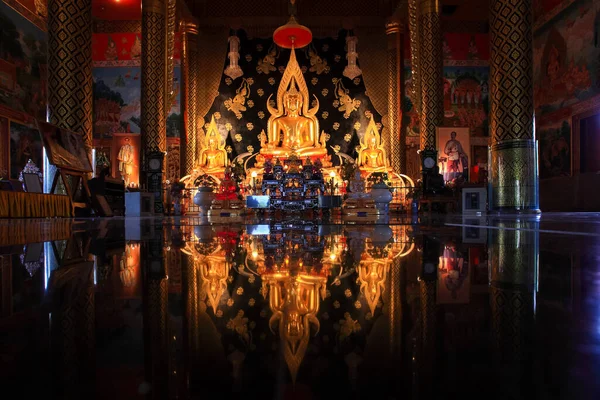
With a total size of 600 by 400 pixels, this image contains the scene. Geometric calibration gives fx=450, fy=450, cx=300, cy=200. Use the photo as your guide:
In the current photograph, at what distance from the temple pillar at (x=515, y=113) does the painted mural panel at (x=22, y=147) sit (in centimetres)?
1201

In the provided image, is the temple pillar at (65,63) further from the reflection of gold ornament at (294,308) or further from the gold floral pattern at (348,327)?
the gold floral pattern at (348,327)

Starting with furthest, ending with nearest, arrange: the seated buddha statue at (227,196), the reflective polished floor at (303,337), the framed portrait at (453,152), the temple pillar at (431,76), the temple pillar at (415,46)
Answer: the temple pillar at (415,46), the temple pillar at (431,76), the framed portrait at (453,152), the seated buddha statue at (227,196), the reflective polished floor at (303,337)

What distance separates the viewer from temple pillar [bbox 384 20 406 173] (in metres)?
14.6

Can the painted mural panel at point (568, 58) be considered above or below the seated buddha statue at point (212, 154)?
above

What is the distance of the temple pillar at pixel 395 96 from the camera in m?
14.6

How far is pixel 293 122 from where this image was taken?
566 inches

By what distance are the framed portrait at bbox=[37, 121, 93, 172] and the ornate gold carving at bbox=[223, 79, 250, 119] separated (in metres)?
9.28

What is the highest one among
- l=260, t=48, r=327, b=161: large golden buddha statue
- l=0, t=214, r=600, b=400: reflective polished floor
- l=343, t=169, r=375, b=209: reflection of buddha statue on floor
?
l=260, t=48, r=327, b=161: large golden buddha statue

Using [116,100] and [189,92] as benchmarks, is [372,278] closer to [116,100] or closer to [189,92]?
[189,92]

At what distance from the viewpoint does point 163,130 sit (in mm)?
10516

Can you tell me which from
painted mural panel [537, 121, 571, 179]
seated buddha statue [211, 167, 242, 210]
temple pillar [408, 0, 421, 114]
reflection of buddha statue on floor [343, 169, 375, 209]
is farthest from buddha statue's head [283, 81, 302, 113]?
painted mural panel [537, 121, 571, 179]

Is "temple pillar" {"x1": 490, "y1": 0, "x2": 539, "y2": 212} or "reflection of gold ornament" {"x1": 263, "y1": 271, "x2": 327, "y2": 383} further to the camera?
Answer: "temple pillar" {"x1": 490, "y1": 0, "x2": 539, "y2": 212}

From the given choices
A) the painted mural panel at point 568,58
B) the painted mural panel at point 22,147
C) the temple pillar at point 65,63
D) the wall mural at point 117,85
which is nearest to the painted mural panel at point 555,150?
the painted mural panel at point 568,58

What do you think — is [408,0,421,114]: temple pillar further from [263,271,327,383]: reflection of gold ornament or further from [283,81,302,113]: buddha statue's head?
[263,271,327,383]: reflection of gold ornament
